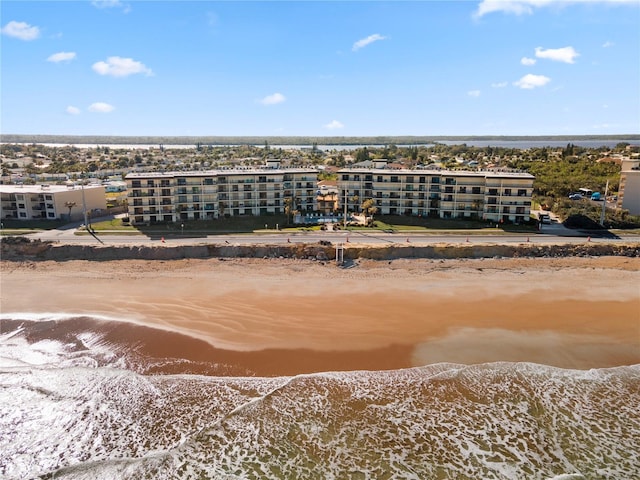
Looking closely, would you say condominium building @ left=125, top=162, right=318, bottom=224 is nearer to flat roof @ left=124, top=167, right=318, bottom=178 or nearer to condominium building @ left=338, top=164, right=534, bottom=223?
flat roof @ left=124, top=167, right=318, bottom=178

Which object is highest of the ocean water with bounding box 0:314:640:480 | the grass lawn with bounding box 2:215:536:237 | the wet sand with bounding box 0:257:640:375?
the grass lawn with bounding box 2:215:536:237

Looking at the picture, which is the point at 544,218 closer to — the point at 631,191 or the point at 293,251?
the point at 631,191

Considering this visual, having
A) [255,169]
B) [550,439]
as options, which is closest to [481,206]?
[255,169]

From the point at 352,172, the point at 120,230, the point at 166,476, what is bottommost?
the point at 166,476

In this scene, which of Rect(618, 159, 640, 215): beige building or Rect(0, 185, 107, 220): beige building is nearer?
Rect(0, 185, 107, 220): beige building

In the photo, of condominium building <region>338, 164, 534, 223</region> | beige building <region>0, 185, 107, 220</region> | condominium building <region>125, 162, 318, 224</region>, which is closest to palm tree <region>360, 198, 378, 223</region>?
condominium building <region>338, 164, 534, 223</region>

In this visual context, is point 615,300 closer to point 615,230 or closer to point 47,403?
point 615,230
